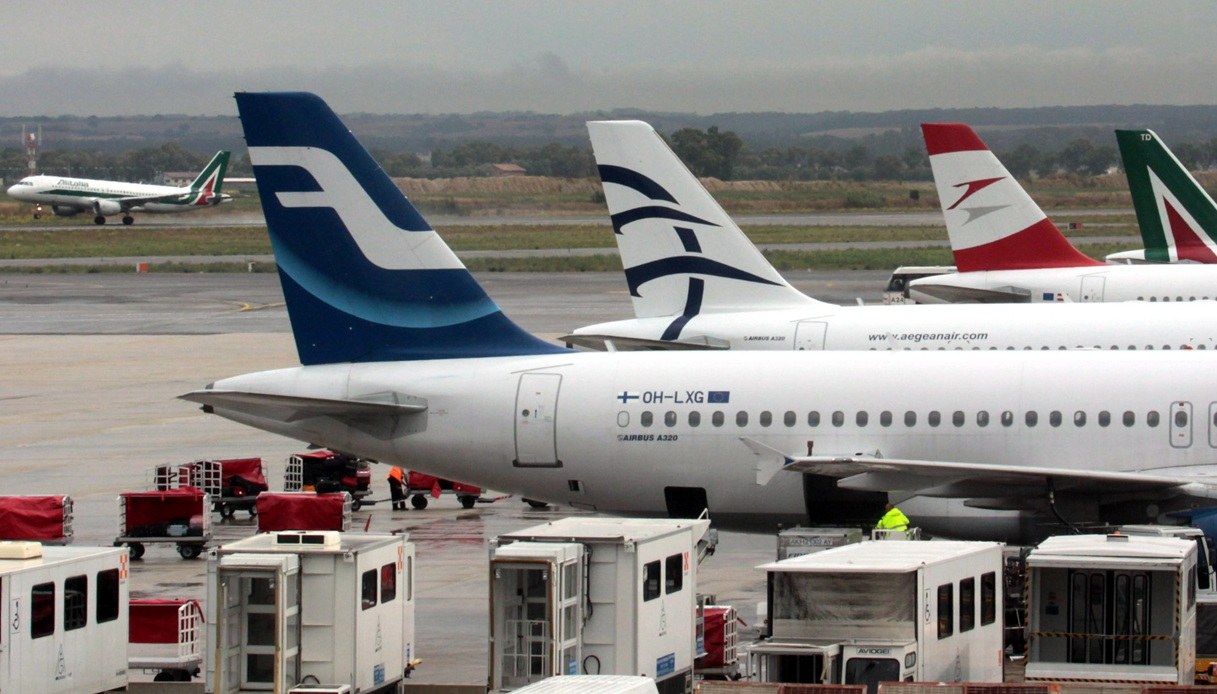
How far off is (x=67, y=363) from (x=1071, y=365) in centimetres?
4444

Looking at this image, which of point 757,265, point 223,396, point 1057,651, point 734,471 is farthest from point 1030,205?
point 1057,651

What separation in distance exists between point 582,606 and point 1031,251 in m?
32.4

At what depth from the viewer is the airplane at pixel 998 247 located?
48719 millimetres

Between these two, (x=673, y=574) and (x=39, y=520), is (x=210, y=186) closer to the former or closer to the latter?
(x=39, y=520)

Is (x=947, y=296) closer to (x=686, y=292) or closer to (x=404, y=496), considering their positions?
(x=686, y=292)

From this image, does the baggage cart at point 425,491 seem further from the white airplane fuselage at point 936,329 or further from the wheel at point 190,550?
the wheel at point 190,550

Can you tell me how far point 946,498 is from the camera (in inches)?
1069

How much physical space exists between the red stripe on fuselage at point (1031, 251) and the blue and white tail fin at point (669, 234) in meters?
13.4

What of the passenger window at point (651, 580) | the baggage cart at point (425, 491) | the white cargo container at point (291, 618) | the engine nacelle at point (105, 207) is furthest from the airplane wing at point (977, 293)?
the engine nacelle at point (105, 207)

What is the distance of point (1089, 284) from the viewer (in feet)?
159

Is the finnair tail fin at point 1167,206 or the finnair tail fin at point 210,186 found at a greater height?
the finnair tail fin at point 210,186

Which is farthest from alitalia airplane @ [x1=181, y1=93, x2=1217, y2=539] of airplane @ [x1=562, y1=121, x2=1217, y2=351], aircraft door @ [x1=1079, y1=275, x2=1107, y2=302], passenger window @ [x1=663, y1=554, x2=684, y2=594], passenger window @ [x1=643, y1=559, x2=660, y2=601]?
aircraft door @ [x1=1079, y1=275, x2=1107, y2=302]

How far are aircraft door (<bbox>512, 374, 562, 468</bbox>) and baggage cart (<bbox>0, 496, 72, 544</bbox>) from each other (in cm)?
791

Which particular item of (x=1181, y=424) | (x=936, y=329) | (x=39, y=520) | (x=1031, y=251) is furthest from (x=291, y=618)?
(x=1031, y=251)
